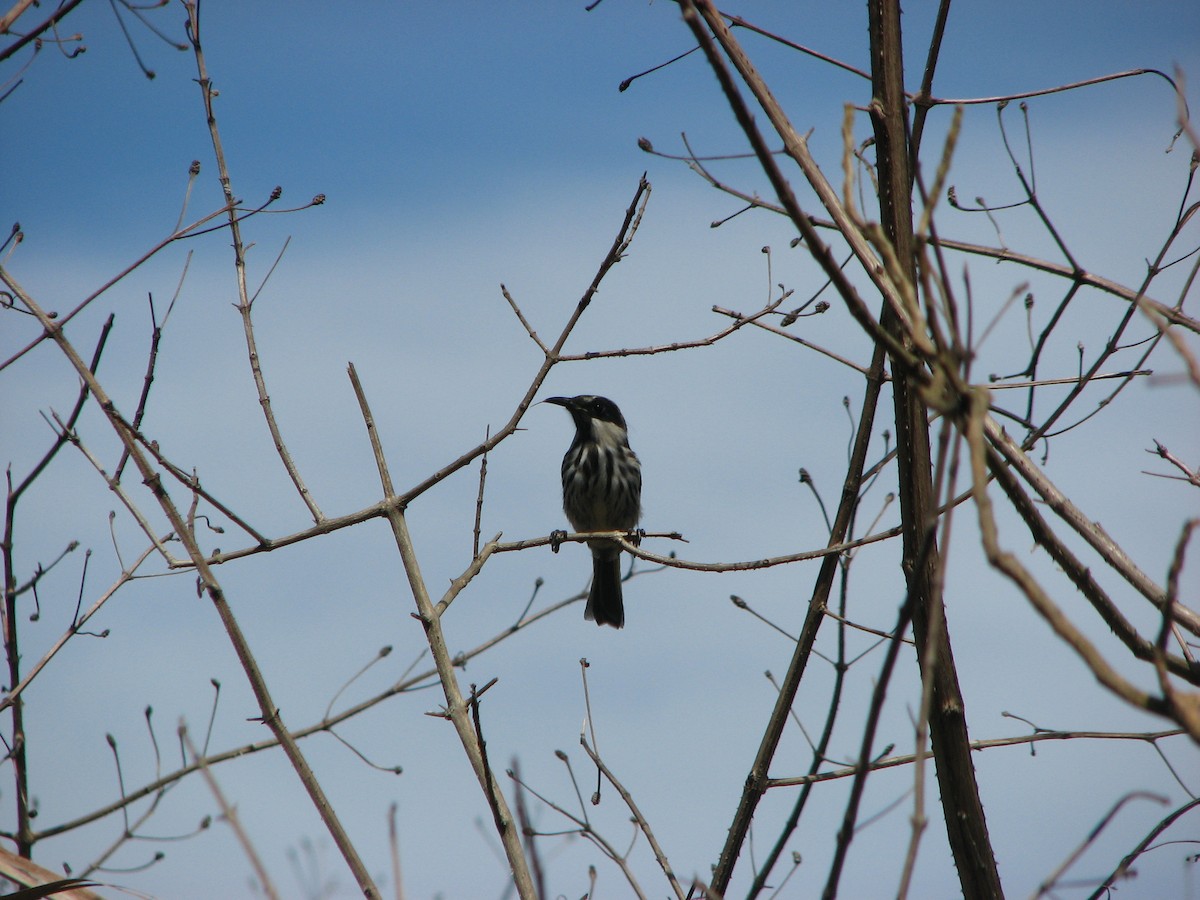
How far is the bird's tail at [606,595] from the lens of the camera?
33.8 feet

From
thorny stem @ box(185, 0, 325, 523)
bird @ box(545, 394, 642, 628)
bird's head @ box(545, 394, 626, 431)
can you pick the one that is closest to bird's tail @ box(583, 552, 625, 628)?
bird @ box(545, 394, 642, 628)

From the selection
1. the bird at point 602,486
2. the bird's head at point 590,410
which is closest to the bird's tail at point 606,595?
the bird at point 602,486

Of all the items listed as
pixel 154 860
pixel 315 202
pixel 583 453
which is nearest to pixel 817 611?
pixel 315 202

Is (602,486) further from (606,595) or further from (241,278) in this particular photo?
(241,278)

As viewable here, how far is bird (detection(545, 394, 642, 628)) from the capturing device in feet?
32.4

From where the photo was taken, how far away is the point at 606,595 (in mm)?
10367

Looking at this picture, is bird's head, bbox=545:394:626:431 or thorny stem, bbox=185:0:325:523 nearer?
thorny stem, bbox=185:0:325:523

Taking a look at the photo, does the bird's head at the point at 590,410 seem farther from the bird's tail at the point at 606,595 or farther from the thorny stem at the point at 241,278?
the thorny stem at the point at 241,278

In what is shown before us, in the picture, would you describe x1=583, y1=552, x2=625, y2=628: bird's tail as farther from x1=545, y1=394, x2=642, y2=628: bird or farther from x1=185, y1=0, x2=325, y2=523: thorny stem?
x1=185, y1=0, x2=325, y2=523: thorny stem

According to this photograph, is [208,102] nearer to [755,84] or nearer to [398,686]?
[755,84]

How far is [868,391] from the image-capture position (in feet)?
11.7

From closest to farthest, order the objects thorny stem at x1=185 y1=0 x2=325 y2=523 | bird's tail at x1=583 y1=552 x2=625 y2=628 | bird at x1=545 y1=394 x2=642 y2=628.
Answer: thorny stem at x1=185 y1=0 x2=325 y2=523 < bird at x1=545 y1=394 x2=642 y2=628 < bird's tail at x1=583 y1=552 x2=625 y2=628

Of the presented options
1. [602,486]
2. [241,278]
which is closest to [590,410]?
[602,486]

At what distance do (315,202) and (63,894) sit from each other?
10.7 ft
